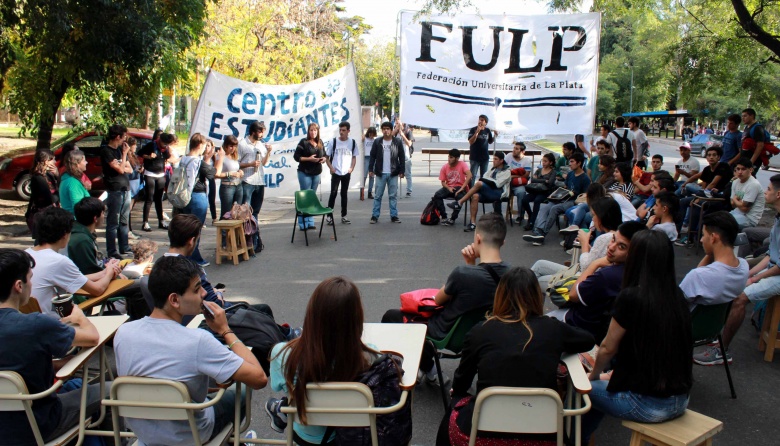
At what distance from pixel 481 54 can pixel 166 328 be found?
8688mm

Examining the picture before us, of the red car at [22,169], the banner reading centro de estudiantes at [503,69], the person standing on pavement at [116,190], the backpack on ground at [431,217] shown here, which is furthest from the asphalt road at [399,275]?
the banner reading centro de estudiantes at [503,69]

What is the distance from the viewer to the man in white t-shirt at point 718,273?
4316mm

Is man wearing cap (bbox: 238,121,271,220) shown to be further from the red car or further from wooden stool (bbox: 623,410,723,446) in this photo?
wooden stool (bbox: 623,410,723,446)

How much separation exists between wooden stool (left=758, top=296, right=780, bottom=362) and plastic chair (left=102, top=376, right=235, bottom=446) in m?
4.61

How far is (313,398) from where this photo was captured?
2.86 metres

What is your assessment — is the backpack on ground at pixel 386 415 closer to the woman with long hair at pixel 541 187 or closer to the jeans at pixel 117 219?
the jeans at pixel 117 219

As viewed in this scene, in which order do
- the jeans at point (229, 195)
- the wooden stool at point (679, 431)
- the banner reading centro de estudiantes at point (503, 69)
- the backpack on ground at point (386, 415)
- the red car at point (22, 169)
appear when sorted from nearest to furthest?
the backpack on ground at point (386, 415), the wooden stool at point (679, 431), the jeans at point (229, 195), the banner reading centro de estudiantes at point (503, 69), the red car at point (22, 169)

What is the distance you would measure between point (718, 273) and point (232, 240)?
20.3 feet

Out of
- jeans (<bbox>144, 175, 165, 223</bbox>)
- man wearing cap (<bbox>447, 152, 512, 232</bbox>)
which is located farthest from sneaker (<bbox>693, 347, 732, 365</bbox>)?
jeans (<bbox>144, 175, 165, 223</bbox>)

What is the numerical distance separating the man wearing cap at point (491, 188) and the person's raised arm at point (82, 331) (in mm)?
7868

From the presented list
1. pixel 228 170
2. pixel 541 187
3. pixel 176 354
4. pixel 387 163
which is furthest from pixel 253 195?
pixel 176 354

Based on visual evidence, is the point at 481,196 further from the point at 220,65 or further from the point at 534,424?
the point at 220,65

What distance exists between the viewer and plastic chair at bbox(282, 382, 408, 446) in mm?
2803

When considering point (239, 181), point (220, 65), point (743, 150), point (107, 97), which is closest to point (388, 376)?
point (239, 181)
